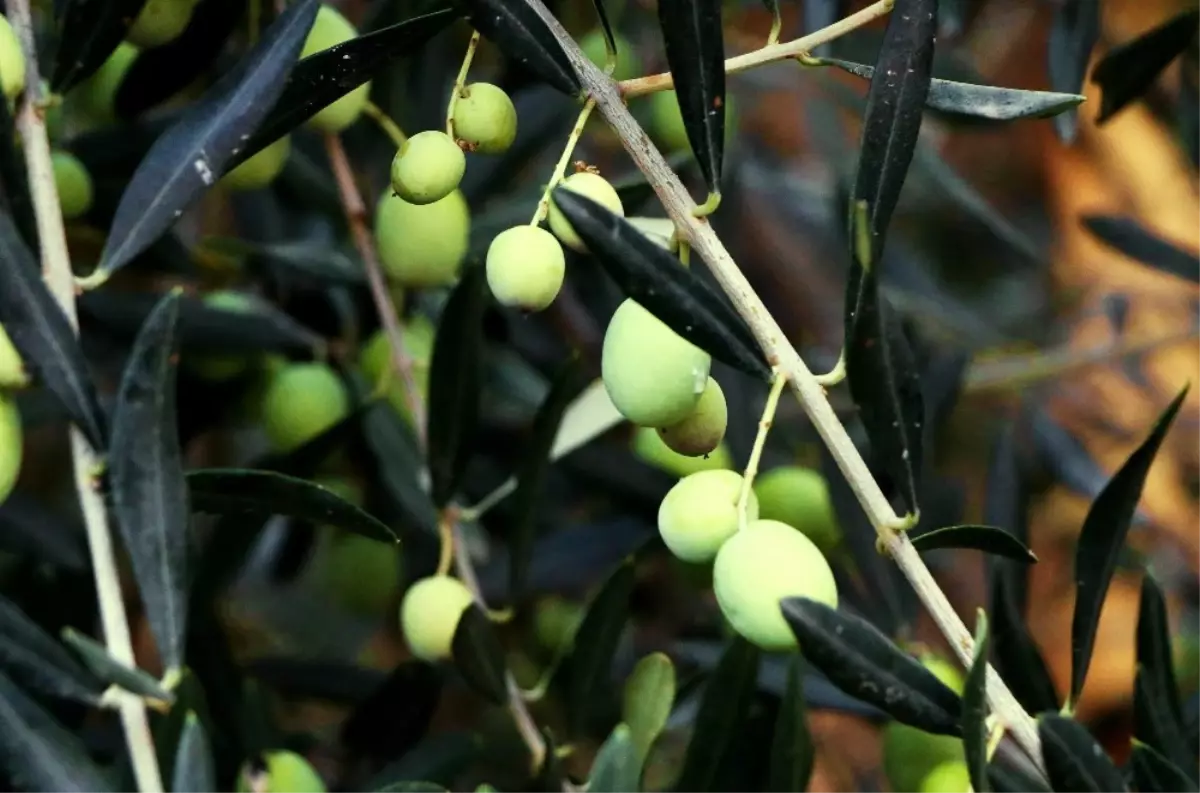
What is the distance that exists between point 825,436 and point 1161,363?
4.53ft

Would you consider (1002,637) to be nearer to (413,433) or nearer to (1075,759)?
(1075,759)

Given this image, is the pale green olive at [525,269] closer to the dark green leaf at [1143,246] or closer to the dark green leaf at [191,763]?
the dark green leaf at [191,763]

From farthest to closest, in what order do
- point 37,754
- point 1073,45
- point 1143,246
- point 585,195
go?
point 1143,246 → point 1073,45 → point 37,754 → point 585,195

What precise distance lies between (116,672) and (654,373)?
0.23m

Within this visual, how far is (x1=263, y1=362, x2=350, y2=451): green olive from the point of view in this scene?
750mm

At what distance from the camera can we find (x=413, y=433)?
0.76 meters

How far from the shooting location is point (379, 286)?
27.6 inches

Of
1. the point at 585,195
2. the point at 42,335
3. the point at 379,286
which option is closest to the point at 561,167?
the point at 585,195

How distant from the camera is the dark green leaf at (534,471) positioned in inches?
23.2

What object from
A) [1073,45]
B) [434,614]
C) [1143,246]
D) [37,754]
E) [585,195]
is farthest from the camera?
[1143,246]

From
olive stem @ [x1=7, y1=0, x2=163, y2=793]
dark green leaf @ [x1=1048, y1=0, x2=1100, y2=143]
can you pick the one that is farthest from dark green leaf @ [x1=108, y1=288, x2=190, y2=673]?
dark green leaf @ [x1=1048, y1=0, x2=1100, y2=143]

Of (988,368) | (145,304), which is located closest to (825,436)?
(145,304)

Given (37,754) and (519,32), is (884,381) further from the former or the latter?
(37,754)

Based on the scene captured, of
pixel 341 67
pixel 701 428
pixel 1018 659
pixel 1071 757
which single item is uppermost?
pixel 341 67
